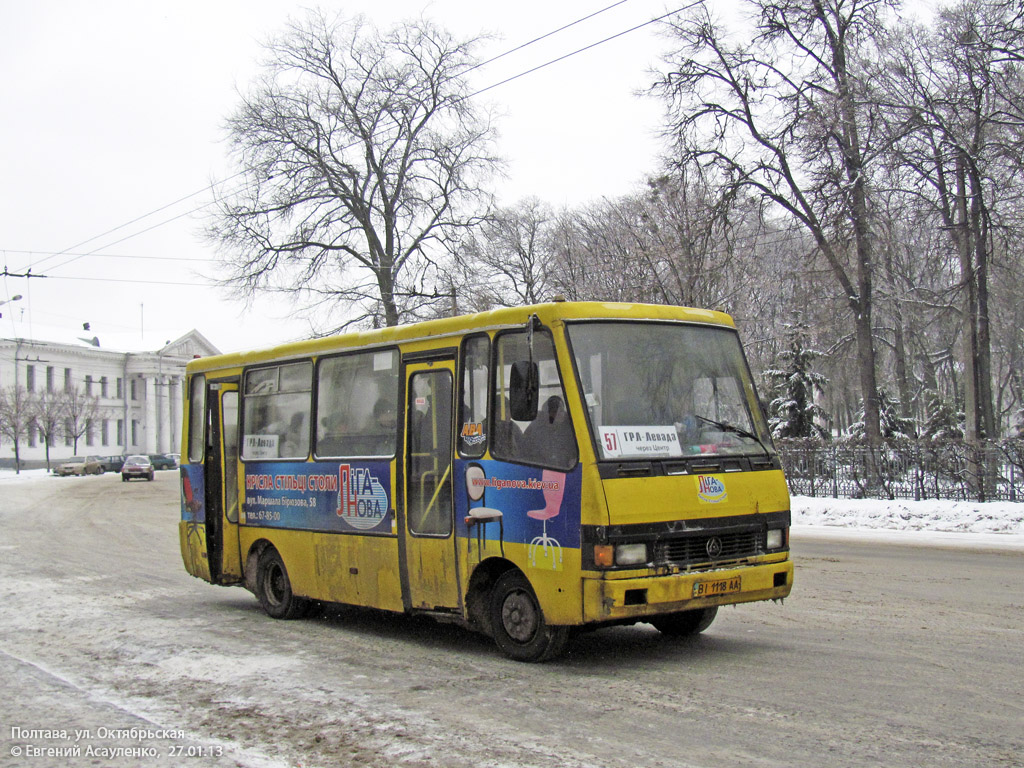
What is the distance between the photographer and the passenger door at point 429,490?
8547mm

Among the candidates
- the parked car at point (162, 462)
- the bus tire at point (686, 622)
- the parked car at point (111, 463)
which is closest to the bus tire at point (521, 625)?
the bus tire at point (686, 622)

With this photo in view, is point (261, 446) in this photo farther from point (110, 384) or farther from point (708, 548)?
point (110, 384)

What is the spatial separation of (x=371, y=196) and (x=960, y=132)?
72.0ft

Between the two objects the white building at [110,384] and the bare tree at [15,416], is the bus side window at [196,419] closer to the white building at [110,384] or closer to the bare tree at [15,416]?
the bare tree at [15,416]

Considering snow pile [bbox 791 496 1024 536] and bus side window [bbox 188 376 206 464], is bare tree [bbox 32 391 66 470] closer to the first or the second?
snow pile [bbox 791 496 1024 536]

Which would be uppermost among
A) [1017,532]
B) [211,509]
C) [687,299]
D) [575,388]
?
[687,299]

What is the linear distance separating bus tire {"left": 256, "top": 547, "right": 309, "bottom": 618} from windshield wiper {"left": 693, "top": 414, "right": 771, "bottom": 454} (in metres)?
4.72

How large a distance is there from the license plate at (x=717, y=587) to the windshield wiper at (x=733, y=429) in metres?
1.13

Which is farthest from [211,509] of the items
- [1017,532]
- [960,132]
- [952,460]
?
[960,132]

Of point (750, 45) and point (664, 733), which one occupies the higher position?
point (750, 45)

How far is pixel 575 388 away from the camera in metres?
7.65

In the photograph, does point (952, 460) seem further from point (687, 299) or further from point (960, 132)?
point (687, 299)

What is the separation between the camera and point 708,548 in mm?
7691

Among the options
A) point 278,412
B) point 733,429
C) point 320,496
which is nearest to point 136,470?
point 278,412
